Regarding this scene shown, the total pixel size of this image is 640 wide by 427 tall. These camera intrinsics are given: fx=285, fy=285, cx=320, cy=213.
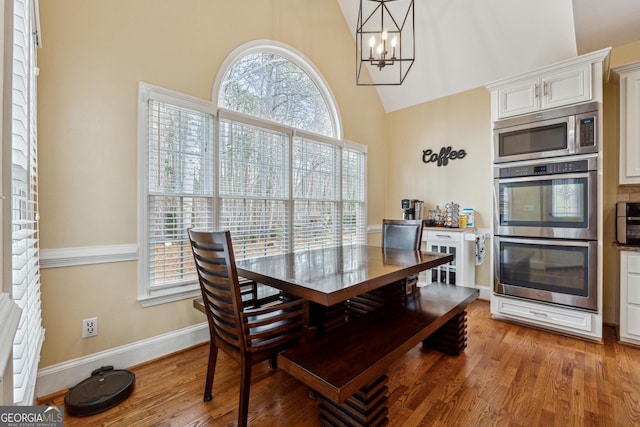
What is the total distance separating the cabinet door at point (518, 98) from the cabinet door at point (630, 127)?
0.69 metres

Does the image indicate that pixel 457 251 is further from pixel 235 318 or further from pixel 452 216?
pixel 235 318

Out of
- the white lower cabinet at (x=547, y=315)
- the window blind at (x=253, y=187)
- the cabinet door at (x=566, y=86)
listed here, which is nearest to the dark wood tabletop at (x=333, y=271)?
the window blind at (x=253, y=187)

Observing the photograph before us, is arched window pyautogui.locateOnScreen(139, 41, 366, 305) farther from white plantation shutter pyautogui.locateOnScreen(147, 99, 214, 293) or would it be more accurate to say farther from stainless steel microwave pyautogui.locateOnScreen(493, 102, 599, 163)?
stainless steel microwave pyautogui.locateOnScreen(493, 102, 599, 163)

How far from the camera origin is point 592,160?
2.52m

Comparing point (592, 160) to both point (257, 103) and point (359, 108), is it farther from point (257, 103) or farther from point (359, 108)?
point (257, 103)

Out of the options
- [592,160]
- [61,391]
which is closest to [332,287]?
[61,391]

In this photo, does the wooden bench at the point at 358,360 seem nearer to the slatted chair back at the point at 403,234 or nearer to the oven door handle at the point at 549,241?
the slatted chair back at the point at 403,234

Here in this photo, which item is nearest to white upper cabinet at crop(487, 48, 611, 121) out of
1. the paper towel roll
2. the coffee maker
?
the paper towel roll

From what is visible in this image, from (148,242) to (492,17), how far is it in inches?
171

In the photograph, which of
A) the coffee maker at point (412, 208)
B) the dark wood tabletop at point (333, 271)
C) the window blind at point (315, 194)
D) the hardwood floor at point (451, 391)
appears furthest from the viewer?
the coffee maker at point (412, 208)

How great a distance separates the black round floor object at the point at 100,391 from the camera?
1.66 m

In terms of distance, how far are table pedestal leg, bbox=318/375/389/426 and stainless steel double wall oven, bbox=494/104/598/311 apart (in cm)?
220

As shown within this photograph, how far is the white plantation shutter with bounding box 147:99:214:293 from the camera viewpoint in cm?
229

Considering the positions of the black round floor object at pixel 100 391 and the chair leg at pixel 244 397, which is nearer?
the chair leg at pixel 244 397
